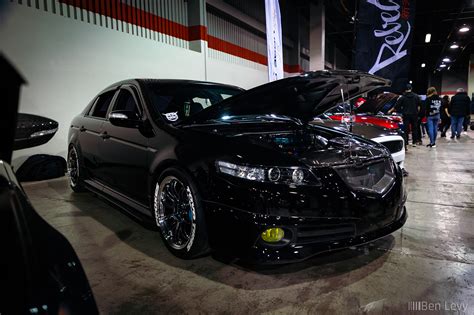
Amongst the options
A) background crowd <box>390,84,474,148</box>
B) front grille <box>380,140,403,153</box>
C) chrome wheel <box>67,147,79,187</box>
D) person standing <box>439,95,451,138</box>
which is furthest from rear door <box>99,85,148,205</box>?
person standing <box>439,95,451,138</box>

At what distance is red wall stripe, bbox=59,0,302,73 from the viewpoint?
632 centimetres

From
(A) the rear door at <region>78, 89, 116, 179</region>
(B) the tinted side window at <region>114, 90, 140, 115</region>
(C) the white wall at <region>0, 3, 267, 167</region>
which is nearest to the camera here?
(B) the tinted side window at <region>114, 90, 140, 115</region>

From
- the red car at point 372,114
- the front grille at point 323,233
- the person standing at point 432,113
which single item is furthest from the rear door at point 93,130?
the person standing at point 432,113

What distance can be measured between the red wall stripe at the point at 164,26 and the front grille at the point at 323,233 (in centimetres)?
566

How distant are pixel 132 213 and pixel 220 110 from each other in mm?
1079

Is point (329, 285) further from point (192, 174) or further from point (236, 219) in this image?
point (192, 174)

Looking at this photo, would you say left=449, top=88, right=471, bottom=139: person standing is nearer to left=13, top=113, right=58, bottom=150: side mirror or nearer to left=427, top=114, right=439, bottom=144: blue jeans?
left=427, top=114, right=439, bottom=144: blue jeans

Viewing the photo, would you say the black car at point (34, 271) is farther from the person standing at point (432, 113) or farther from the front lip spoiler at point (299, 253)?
the person standing at point (432, 113)

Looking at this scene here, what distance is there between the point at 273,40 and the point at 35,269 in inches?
251

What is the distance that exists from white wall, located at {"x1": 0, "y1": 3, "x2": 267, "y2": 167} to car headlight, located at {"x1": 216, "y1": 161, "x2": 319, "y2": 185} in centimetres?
365

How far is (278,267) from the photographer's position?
84.9 inches

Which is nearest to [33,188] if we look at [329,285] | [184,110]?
[184,110]

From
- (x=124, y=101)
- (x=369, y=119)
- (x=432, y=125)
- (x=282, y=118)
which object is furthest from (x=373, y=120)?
(x=124, y=101)

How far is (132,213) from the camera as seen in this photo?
8.84 ft
